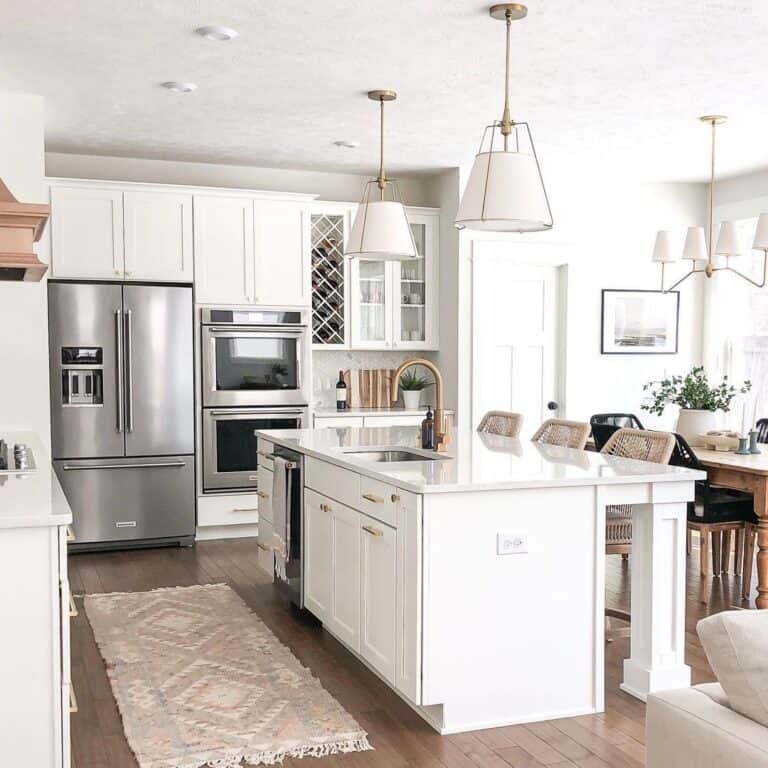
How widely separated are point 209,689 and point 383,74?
9.76 feet

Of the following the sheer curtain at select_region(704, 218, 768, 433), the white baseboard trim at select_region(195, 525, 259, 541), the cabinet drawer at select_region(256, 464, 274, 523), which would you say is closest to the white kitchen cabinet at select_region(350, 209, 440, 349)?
the white baseboard trim at select_region(195, 525, 259, 541)

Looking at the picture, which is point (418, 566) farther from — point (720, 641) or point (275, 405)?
point (275, 405)

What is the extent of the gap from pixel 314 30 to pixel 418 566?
2.35 meters

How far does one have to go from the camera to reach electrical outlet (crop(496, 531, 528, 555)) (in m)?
3.18

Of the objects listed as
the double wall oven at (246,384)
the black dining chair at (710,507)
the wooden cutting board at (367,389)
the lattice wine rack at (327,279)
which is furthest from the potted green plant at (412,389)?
the black dining chair at (710,507)

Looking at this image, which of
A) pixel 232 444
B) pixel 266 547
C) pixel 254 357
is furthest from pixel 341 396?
pixel 266 547

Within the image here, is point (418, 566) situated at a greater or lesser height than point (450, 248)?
lesser

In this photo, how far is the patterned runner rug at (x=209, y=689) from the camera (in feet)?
9.99

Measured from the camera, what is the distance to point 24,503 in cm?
259

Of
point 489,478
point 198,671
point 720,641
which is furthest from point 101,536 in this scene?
point 720,641

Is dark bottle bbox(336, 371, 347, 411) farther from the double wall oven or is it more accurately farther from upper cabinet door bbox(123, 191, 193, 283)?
upper cabinet door bbox(123, 191, 193, 283)

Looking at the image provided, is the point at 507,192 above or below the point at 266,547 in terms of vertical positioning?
above

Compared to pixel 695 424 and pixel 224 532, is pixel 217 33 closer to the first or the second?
pixel 695 424

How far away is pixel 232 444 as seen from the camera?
21.2 feet
